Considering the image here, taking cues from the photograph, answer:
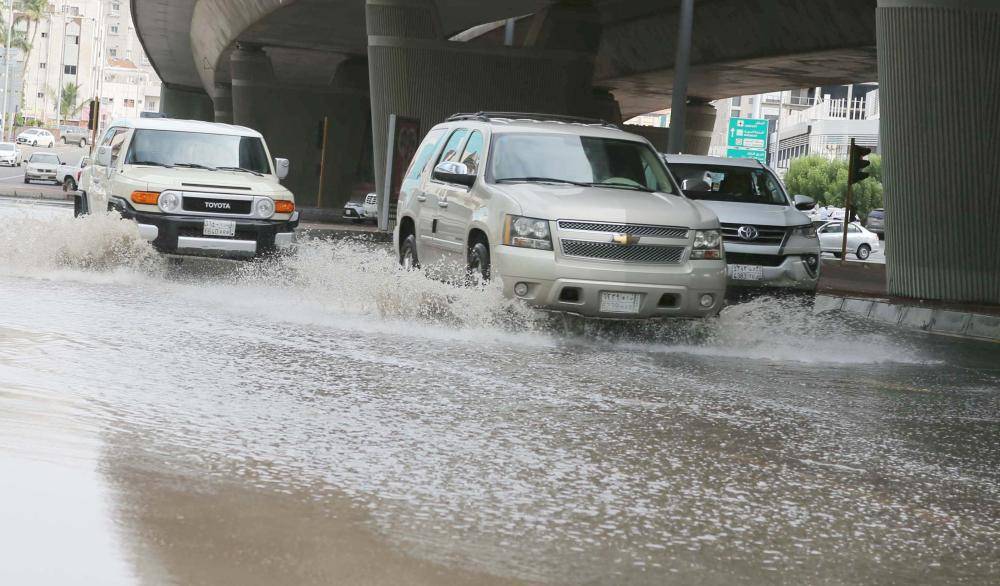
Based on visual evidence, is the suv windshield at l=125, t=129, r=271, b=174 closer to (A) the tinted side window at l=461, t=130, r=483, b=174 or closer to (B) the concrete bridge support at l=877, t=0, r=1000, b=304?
(A) the tinted side window at l=461, t=130, r=483, b=174

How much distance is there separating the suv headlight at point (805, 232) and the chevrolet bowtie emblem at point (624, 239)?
4522 mm

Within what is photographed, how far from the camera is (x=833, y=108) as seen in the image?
455 feet

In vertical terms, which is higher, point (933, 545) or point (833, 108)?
point (833, 108)

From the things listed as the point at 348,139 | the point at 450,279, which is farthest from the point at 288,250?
the point at 348,139

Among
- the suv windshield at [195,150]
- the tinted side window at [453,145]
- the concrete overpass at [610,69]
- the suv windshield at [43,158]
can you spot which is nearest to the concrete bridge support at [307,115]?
the concrete overpass at [610,69]

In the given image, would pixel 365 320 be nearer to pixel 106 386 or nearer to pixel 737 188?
pixel 106 386

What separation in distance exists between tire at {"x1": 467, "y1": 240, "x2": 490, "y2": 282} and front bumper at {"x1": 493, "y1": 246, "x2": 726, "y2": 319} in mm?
254

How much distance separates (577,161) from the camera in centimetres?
1276

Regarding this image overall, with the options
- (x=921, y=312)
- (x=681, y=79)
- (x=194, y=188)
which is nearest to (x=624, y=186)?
(x=194, y=188)

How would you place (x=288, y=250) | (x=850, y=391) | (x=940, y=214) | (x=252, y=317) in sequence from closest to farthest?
(x=850, y=391) < (x=252, y=317) < (x=288, y=250) < (x=940, y=214)

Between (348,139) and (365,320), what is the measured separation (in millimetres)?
46326

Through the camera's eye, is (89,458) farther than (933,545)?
Yes

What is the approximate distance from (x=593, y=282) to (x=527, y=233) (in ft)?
2.24

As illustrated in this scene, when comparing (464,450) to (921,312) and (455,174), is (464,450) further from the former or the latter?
(921,312)
